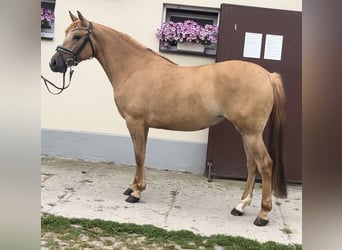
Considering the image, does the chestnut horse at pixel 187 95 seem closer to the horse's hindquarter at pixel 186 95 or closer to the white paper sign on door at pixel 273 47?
the horse's hindquarter at pixel 186 95

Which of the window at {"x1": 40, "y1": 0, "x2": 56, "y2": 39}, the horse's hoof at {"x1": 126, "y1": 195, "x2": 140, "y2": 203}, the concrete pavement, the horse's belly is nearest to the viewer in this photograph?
the concrete pavement

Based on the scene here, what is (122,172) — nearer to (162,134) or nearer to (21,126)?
(162,134)

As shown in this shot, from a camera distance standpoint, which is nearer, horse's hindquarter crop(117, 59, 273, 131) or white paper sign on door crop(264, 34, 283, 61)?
horse's hindquarter crop(117, 59, 273, 131)

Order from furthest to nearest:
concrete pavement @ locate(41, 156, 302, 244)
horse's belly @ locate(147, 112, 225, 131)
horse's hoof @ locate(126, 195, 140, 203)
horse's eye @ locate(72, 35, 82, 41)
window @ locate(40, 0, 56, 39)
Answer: window @ locate(40, 0, 56, 39)
horse's hoof @ locate(126, 195, 140, 203)
horse's eye @ locate(72, 35, 82, 41)
horse's belly @ locate(147, 112, 225, 131)
concrete pavement @ locate(41, 156, 302, 244)

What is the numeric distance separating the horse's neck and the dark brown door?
4.28 feet

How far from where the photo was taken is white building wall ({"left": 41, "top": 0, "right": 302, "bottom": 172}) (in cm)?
523

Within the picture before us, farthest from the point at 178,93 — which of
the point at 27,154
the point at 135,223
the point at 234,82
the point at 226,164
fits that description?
the point at 27,154

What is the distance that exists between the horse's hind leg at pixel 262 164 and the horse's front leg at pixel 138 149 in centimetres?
105

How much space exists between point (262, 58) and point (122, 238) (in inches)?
119

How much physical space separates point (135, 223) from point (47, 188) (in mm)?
1322

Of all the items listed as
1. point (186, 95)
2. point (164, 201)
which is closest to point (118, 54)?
point (186, 95)

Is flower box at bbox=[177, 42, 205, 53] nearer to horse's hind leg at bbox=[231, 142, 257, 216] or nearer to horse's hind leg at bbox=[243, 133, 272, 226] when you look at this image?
horse's hind leg at bbox=[231, 142, 257, 216]

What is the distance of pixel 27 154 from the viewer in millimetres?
1076

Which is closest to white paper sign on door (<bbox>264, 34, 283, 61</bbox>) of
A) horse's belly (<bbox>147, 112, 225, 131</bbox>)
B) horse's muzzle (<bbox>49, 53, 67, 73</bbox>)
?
horse's belly (<bbox>147, 112, 225, 131</bbox>)
